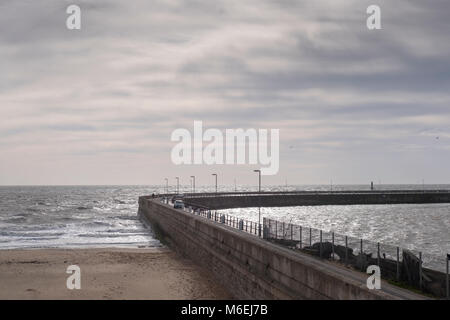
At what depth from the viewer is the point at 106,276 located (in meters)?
33.4

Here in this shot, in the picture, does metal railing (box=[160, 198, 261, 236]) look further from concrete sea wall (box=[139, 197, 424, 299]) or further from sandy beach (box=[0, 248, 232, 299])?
sandy beach (box=[0, 248, 232, 299])

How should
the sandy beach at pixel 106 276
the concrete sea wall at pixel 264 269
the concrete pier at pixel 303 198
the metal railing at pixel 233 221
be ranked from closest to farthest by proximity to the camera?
1. the concrete sea wall at pixel 264 269
2. the sandy beach at pixel 106 276
3. the metal railing at pixel 233 221
4. the concrete pier at pixel 303 198

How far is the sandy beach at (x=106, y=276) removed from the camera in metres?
28.1

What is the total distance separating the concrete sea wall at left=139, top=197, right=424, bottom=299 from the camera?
15.7 meters

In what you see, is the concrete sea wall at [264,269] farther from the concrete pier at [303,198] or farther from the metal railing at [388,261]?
the concrete pier at [303,198]

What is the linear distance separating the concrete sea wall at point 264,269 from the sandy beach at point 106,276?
1.29m

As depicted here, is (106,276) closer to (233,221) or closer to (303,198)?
(233,221)

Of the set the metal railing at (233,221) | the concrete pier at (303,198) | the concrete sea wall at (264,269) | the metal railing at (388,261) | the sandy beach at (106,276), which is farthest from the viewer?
the concrete pier at (303,198)

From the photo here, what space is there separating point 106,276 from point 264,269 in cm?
1526

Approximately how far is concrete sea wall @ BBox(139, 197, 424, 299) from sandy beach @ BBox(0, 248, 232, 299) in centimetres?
129

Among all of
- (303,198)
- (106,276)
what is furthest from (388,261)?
(303,198)

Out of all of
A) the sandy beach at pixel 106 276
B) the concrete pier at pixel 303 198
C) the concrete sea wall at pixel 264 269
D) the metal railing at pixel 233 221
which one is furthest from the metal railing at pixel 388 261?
the concrete pier at pixel 303 198

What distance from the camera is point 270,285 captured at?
811 inches
